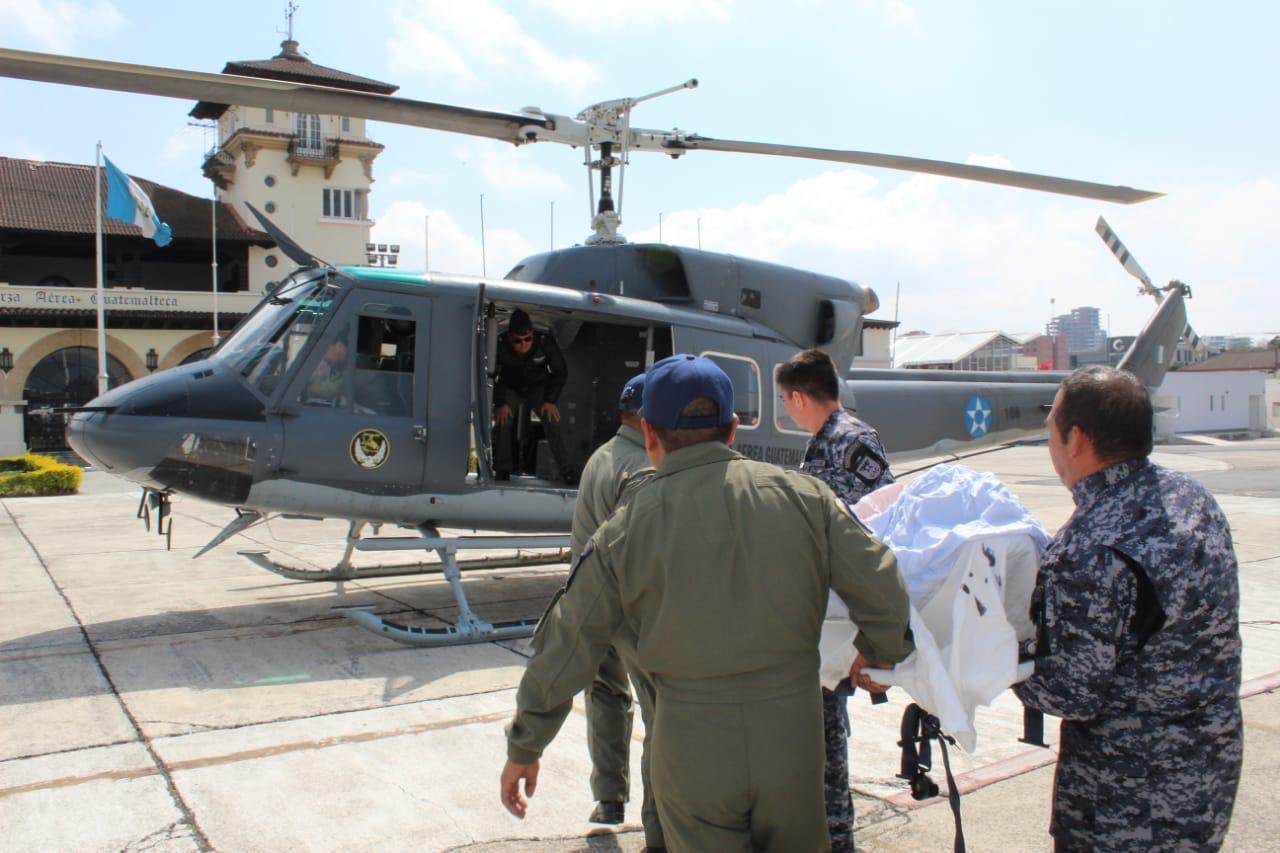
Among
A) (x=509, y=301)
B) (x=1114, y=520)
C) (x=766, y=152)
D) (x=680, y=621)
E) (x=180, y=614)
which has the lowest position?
(x=180, y=614)

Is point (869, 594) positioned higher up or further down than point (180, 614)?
higher up

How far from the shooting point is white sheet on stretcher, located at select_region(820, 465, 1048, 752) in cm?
251

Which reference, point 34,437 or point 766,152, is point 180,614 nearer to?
point 766,152

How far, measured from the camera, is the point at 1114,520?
2371mm

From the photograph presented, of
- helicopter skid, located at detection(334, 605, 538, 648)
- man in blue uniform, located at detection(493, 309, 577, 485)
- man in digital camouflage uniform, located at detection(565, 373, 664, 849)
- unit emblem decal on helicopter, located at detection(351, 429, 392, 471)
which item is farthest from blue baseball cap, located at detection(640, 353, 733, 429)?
man in blue uniform, located at detection(493, 309, 577, 485)

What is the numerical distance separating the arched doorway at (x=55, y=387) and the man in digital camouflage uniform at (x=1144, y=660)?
37.4m

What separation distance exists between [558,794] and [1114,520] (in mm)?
2800

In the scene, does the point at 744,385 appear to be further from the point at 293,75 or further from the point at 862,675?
the point at 293,75

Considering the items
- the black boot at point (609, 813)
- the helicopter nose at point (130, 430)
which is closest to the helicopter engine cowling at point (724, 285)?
the helicopter nose at point (130, 430)

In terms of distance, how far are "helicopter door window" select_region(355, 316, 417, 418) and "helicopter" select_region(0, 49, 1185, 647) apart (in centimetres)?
1

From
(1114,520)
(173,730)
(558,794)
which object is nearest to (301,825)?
(558,794)

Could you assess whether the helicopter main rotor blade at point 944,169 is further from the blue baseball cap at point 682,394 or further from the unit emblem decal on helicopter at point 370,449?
the blue baseball cap at point 682,394

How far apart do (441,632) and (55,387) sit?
3418 centimetres

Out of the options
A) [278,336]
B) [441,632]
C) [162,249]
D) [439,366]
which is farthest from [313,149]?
[441,632]
